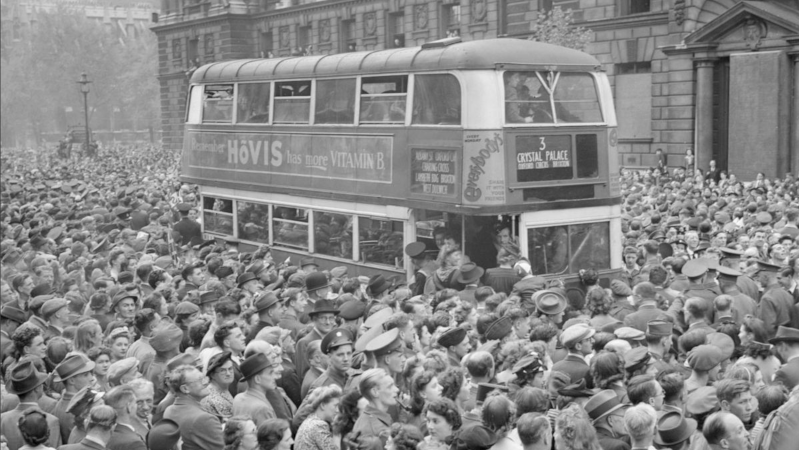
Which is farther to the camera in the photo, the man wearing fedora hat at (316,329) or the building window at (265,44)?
the building window at (265,44)

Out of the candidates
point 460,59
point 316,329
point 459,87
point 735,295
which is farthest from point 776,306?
point 460,59

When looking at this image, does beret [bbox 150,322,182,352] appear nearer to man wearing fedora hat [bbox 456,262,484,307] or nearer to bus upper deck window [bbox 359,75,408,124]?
man wearing fedora hat [bbox 456,262,484,307]

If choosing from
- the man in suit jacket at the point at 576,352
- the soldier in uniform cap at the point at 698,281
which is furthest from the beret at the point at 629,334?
the soldier in uniform cap at the point at 698,281

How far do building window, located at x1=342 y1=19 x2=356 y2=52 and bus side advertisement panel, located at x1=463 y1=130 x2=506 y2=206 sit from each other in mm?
37162

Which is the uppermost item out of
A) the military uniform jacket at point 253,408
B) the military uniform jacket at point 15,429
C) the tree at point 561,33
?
the tree at point 561,33

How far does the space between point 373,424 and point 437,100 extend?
8.05 metres

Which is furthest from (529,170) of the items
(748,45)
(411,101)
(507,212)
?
(748,45)

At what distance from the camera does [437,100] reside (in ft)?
47.0

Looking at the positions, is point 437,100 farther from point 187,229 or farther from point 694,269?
point 187,229

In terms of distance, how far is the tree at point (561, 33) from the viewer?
109 ft

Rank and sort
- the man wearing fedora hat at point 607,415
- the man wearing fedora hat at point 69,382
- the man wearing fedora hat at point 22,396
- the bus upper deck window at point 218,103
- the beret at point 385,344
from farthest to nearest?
the bus upper deck window at point 218,103
the beret at point 385,344
the man wearing fedora hat at point 69,382
the man wearing fedora hat at point 22,396
the man wearing fedora hat at point 607,415

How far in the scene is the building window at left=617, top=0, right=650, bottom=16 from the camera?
35.2 m

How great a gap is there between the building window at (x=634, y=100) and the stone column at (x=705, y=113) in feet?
7.95

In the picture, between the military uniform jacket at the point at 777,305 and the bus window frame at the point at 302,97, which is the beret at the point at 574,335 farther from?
the bus window frame at the point at 302,97
